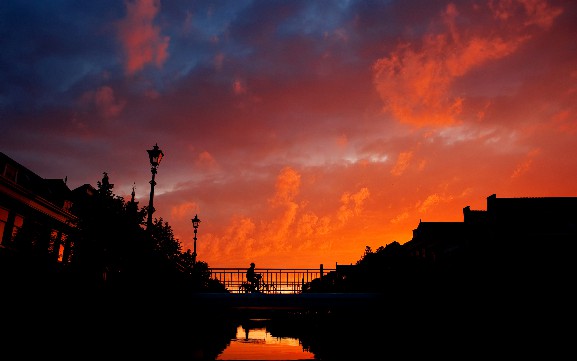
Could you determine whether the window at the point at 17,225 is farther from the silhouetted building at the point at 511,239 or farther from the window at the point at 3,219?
the silhouetted building at the point at 511,239

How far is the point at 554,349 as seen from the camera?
812 inches

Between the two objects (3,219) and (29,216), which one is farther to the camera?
(29,216)

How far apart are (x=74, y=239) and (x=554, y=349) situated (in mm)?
28796

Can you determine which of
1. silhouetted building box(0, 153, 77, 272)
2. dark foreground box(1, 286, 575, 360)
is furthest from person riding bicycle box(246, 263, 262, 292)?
silhouetted building box(0, 153, 77, 272)

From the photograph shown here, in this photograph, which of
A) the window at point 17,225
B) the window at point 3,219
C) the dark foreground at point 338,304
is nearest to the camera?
the dark foreground at point 338,304

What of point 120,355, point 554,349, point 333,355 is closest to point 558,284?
point 554,349

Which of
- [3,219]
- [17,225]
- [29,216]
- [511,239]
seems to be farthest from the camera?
[29,216]

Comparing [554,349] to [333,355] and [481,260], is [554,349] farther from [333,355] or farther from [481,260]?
[333,355]

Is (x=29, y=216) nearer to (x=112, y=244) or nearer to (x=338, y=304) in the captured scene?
(x=112, y=244)

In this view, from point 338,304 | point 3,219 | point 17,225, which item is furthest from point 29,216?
point 338,304

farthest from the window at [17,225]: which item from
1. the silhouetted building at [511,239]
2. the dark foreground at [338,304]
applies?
the silhouetted building at [511,239]

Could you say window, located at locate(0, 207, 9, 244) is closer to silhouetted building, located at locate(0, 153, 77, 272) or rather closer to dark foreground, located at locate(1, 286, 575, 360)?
silhouetted building, located at locate(0, 153, 77, 272)

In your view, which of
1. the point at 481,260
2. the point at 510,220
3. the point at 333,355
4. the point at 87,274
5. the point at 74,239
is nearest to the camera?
the point at 481,260

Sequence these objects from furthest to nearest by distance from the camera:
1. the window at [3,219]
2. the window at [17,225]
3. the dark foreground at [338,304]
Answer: the window at [17,225], the window at [3,219], the dark foreground at [338,304]
